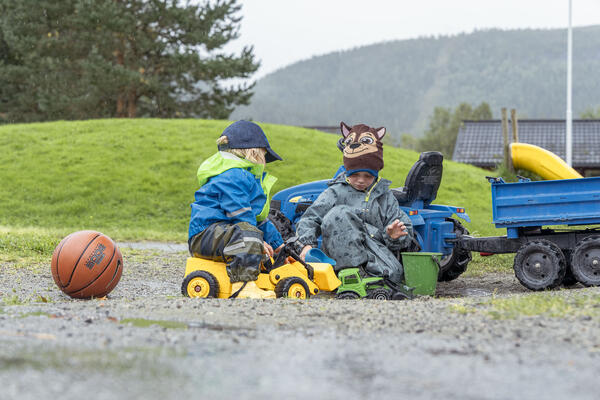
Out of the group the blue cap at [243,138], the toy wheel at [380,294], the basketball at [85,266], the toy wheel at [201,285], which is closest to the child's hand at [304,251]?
the toy wheel at [380,294]

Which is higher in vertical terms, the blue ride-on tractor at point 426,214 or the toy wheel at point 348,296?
the blue ride-on tractor at point 426,214

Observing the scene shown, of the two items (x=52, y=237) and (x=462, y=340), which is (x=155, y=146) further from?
(x=462, y=340)

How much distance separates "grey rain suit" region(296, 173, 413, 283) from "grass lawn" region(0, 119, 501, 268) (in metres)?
7.01

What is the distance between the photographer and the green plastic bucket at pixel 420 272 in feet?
20.8

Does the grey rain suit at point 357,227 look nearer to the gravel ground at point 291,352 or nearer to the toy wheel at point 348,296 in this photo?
the toy wheel at point 348,296

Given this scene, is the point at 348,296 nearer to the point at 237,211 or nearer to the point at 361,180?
the point at 237,211

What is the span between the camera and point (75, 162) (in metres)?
22.2

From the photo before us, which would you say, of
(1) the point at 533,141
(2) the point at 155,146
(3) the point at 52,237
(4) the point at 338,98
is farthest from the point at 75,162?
(4) the point at 338,98

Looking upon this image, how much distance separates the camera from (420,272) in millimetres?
6383

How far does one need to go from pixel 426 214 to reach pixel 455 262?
0.91 m

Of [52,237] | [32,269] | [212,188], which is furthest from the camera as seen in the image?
[52,237]

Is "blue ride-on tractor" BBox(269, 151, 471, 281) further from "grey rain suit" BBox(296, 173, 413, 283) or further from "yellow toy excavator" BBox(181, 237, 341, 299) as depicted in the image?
"yellow toy excavator" BBox(181, 237, 341, 299)

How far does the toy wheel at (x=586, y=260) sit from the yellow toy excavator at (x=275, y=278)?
92.7 inches

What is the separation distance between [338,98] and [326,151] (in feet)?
503
